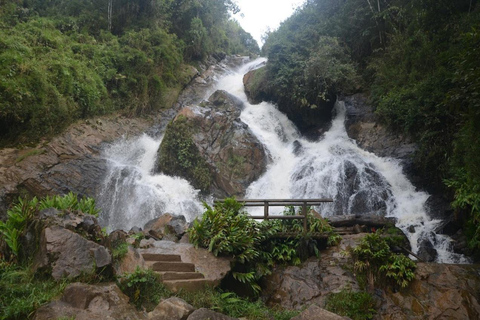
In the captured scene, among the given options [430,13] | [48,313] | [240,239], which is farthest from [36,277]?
[430,13]

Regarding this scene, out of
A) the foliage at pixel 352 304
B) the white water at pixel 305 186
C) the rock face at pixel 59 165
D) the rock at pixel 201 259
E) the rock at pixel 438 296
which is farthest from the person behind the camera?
the white water at pixel 305 186

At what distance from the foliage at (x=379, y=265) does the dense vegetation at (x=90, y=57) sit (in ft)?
39.9

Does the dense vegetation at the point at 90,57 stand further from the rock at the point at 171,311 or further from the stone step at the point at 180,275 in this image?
the rock at the point at 171,311

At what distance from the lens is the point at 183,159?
14.6 metres

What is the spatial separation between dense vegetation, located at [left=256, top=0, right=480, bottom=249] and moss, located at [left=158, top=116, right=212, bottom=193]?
6788 millimetres

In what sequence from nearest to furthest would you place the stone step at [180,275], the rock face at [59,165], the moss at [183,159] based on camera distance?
the stone step at [180,275] < the rock face at [59,165] < the moss at [183,159]

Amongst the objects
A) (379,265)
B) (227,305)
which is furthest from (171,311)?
(379,265)

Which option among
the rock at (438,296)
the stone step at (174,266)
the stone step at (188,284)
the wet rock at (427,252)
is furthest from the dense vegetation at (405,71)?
the stone step at (174,266)

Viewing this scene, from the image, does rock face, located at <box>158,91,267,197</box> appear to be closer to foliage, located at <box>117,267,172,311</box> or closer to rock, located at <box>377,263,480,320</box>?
rock, located at <box>377,263,480,320</box>

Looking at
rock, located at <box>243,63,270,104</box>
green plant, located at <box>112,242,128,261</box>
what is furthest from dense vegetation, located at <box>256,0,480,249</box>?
green plant, located at <box>112,242,128,261</box>

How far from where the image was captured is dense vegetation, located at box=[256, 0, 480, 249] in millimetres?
8023

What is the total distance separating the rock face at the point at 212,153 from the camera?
14.4 metres

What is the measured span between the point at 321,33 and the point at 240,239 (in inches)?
656

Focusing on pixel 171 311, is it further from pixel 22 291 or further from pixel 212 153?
pixel 212 153
